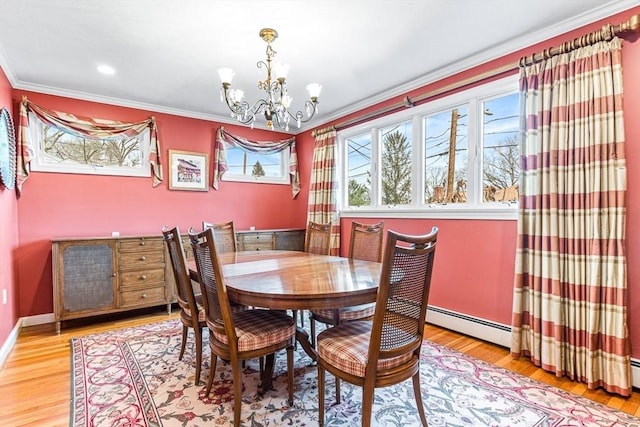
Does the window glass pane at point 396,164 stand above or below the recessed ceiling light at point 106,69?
below

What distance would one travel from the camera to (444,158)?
327 cm

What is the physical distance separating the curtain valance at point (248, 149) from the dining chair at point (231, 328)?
8.98ft

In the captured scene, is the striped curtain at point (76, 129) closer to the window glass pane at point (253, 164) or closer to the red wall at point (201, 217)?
the red wall at point (201, 217)

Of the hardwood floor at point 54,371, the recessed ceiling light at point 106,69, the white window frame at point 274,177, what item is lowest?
the hardwood floor at point 54,371

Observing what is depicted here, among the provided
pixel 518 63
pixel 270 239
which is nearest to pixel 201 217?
pixel 270 239

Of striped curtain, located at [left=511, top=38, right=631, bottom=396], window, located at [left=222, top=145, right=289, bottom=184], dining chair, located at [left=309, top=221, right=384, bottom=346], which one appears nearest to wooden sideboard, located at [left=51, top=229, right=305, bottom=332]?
window, located at [left=222, top=145, right=289, bottom=184]

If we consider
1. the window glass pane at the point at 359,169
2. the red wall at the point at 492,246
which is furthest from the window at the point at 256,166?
the red wall at the point at 492,246

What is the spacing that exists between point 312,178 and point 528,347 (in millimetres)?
3158

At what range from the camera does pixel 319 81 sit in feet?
10.8

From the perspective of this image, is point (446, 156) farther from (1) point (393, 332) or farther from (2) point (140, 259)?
(2) point (140, 259)

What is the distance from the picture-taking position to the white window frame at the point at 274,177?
182 inches

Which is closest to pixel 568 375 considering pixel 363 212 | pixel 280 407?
pixel 280 407

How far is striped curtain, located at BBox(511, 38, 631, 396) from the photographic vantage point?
2.03 metres

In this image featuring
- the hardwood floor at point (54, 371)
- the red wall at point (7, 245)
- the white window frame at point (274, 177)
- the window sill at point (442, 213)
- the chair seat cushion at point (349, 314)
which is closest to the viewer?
the hardwood floor at point (54, 371)
